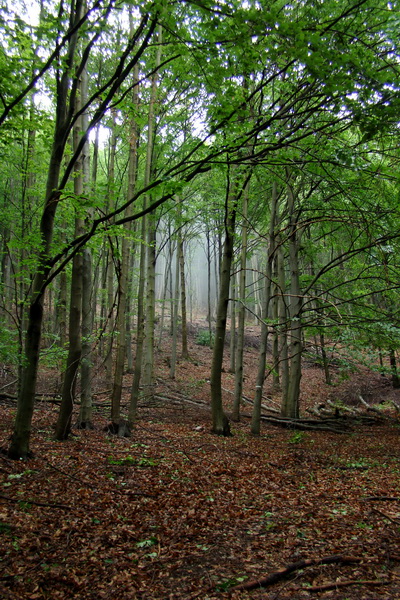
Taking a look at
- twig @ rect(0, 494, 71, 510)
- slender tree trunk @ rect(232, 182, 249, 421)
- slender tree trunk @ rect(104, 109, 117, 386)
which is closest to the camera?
twig @ rect(0, 494, 71, 510)

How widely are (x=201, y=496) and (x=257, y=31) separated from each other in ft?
17.2

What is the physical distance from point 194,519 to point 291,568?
4.41 feet

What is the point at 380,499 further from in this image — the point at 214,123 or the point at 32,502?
the point at 214,123

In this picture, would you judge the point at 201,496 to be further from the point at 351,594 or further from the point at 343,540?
the point at 351,594

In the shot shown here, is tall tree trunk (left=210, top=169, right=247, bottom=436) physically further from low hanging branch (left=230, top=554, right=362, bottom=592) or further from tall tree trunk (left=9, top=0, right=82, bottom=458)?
low hanging branch (left=230, top=554, right=362, bottom=592)

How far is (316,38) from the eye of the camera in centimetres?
296

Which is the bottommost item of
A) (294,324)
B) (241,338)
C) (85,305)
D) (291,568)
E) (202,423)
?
(202,423)

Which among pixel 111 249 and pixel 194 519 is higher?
pixel 111 249

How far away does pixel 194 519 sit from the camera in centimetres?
395

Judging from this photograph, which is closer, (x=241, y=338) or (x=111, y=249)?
(x=111, y=249)

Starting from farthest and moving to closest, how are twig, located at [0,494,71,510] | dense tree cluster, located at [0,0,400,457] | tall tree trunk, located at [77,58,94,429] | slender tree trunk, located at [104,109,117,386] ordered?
tall tree trunk, located at [77,58,94,429] < slender tree trunk, located at [104,109,117,386] < twig, located at [0,494,71,510] < dense tree cluster, located at [0,0,400,457]

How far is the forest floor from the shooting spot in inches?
109

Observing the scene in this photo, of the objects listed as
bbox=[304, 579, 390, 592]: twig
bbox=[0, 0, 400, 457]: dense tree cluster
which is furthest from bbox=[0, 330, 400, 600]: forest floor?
bbox=[0, 0, 400, 457]: dense tree cluster

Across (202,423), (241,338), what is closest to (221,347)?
(241,338)
